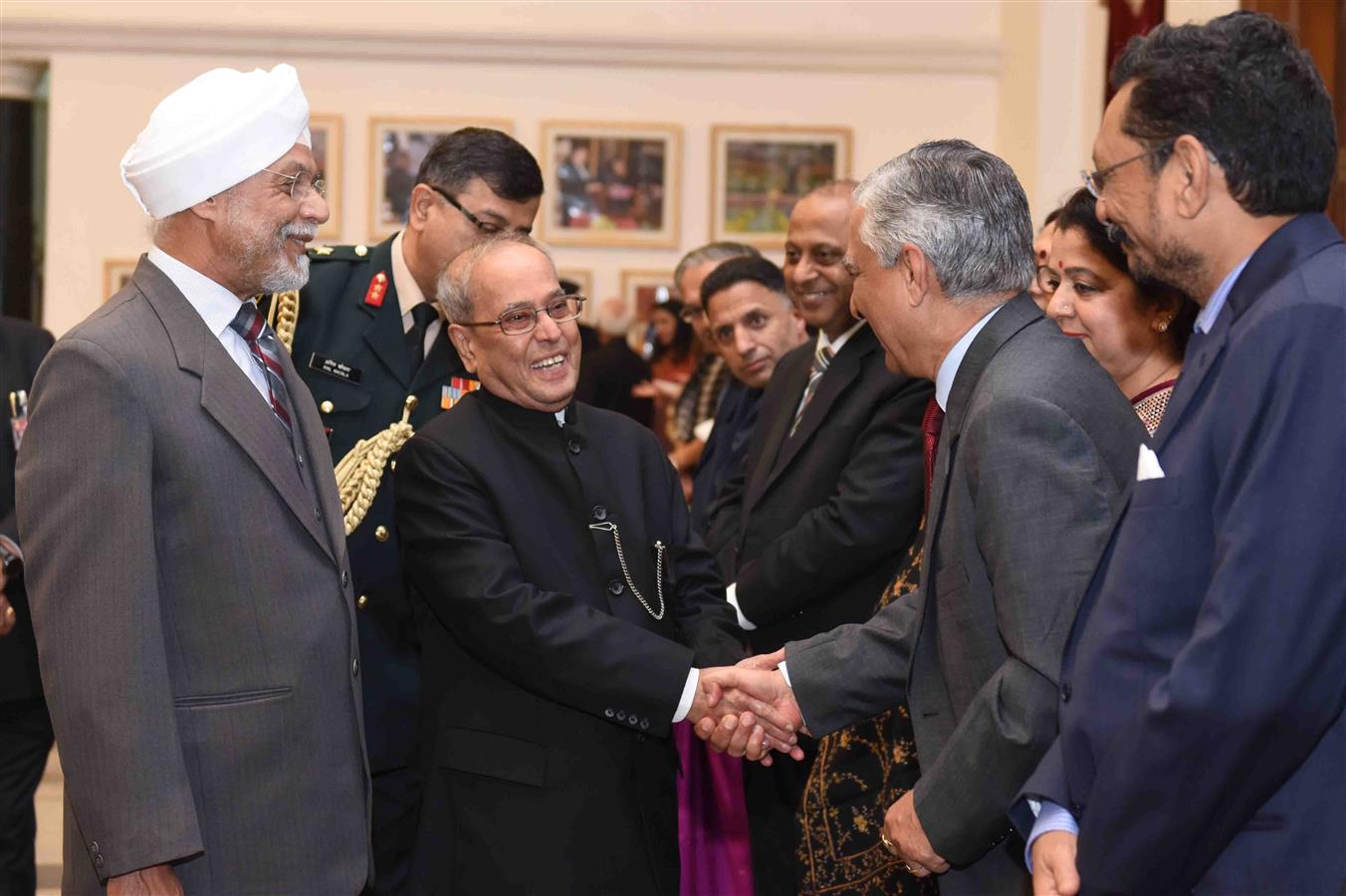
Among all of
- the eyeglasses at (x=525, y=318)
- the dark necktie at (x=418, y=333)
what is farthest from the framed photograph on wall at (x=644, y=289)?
the eyeglasses at (x=525, y=318)

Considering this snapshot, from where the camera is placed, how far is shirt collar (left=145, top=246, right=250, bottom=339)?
2611 millimetres

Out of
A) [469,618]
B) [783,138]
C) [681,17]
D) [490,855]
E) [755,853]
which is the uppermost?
[681,17]

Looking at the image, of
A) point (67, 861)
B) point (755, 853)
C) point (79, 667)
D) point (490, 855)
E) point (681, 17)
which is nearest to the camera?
point (79, 667)

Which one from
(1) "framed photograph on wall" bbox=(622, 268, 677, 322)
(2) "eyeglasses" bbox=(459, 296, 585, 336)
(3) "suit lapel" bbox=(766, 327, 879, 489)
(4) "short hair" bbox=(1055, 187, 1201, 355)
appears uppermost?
(1) "framed photograph on wall" bbox=(622, 268, 677, 322)

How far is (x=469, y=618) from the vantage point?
3.00 meters

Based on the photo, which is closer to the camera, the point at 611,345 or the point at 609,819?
the point at 609,819

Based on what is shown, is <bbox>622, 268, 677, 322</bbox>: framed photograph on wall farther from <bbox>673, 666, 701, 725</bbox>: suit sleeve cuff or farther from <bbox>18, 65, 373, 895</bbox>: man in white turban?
<bbox>18, 65, 373, 895</bbox>: man in white turban

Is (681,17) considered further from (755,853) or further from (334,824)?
(334,824)

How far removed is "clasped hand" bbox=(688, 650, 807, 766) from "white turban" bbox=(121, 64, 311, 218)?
138 cm

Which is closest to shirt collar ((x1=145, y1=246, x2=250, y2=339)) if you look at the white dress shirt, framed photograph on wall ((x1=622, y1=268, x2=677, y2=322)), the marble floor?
the white dress shirt

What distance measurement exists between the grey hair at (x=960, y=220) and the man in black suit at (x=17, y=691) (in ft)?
8.61

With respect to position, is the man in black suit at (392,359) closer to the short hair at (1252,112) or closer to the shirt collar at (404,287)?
the shirt collar at (404,287)

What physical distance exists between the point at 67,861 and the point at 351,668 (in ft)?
1.82

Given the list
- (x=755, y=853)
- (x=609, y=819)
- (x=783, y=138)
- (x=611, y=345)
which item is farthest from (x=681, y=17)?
(x=609, y=819)
